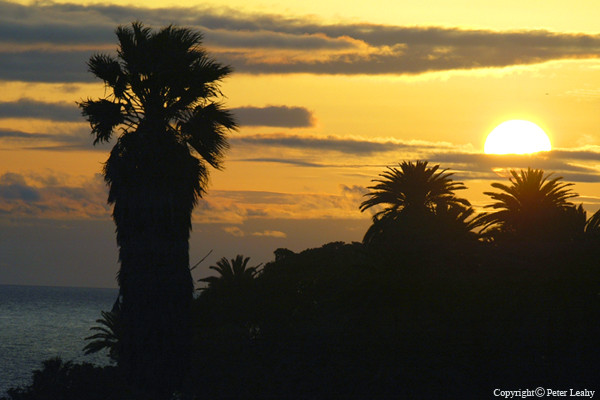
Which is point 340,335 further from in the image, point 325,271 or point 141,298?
point 325,271

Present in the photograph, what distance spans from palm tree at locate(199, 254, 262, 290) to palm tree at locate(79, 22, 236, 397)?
111ft

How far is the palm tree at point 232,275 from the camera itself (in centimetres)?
7088

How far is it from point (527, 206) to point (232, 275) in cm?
2412

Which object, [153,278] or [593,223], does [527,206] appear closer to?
[593,223]

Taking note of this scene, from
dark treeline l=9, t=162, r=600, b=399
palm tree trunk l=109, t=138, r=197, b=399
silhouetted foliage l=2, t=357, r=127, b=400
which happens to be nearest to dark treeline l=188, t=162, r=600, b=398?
dark treeline l=9, t=162, r=600, b=399

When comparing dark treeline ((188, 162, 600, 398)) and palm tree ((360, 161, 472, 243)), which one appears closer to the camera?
dark treeline ((188, 162, 600, 398))

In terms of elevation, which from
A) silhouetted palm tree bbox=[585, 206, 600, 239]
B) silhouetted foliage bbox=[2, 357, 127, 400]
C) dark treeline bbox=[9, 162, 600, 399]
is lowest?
silhouetted foliage bbox=[2, 357, 127, 400]

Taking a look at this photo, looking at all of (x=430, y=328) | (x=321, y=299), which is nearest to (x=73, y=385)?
(x=321, y=299)

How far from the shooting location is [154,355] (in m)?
34.7

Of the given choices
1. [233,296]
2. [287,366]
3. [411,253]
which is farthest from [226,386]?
[233,296]

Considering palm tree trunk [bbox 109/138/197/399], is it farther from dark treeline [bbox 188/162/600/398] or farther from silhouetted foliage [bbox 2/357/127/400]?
silhouetted foliage [bbox 2/357/127/400]

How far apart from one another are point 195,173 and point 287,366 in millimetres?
16629

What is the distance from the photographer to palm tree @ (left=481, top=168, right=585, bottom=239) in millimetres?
64125

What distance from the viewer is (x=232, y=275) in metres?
72.5
